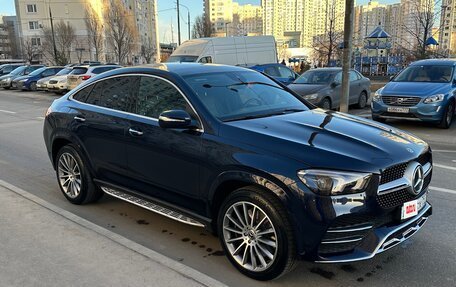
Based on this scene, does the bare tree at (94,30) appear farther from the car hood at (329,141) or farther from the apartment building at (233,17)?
the car hood at (329,141)

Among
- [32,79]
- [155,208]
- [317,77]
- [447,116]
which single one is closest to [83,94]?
[155,208]

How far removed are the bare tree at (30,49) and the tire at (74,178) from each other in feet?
258

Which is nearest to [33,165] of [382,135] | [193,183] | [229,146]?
[193,183]

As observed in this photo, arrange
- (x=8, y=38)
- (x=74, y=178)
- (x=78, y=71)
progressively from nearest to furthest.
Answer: (x=74, y=178) → (x=78, y=71) → (x=8, y=38)

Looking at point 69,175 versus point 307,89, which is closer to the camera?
point 69,175

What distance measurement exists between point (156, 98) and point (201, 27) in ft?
174

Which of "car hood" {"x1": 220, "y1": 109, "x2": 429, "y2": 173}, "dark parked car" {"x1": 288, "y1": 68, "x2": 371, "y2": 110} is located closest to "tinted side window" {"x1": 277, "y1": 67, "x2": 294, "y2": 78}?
"dark parked car" {"x1": 288, "y1": 68, "x2": 371, "y2": 110}

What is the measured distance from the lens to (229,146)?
3.45 metres

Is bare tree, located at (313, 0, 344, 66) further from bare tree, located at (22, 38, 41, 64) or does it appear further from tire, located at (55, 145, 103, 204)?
bare tree, located at (22, 38, 41, 64)

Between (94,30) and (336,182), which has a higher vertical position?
(94,30)

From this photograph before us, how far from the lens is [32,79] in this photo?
1059 inches

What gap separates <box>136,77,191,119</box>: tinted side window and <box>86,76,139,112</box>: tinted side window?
0.43 ft

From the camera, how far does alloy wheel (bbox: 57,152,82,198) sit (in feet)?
16.9

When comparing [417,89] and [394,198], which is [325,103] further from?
[394,198]
